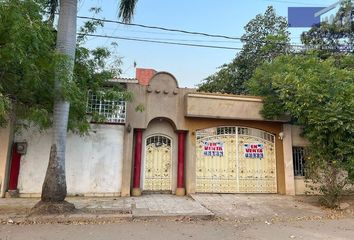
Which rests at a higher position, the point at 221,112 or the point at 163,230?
the point at 221,112

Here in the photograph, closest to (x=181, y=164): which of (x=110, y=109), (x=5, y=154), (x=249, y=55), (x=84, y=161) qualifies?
(x=110, y=109)

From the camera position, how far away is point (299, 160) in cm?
1360

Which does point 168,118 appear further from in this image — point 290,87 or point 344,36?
point 344,36

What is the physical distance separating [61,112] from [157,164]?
16.5 feet

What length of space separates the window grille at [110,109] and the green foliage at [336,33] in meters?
11.9

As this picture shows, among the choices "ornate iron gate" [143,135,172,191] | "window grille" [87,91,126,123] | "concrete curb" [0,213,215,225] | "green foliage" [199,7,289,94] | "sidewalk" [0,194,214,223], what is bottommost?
"concrete curb" [0,213,215,225]

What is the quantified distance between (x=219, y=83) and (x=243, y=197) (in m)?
12.1

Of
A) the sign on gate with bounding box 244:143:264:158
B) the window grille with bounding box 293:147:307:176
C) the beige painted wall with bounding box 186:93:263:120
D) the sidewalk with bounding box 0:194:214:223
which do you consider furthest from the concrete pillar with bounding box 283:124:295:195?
the sidewalk with bounding box 0:194:214:223

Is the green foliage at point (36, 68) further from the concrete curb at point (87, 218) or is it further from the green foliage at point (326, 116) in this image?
the green foliage at point (326, 116)

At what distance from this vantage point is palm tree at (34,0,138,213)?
828 centimetres

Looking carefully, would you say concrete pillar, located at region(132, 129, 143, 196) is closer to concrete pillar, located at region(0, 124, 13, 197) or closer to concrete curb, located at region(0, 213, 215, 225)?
concrete curb, located at region(0, 213, 215, 225)

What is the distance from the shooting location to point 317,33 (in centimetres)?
1938

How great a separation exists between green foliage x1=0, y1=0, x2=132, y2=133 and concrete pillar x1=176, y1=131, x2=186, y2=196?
11.1 ft

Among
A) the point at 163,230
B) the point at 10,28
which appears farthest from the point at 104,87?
the point at 163,230
